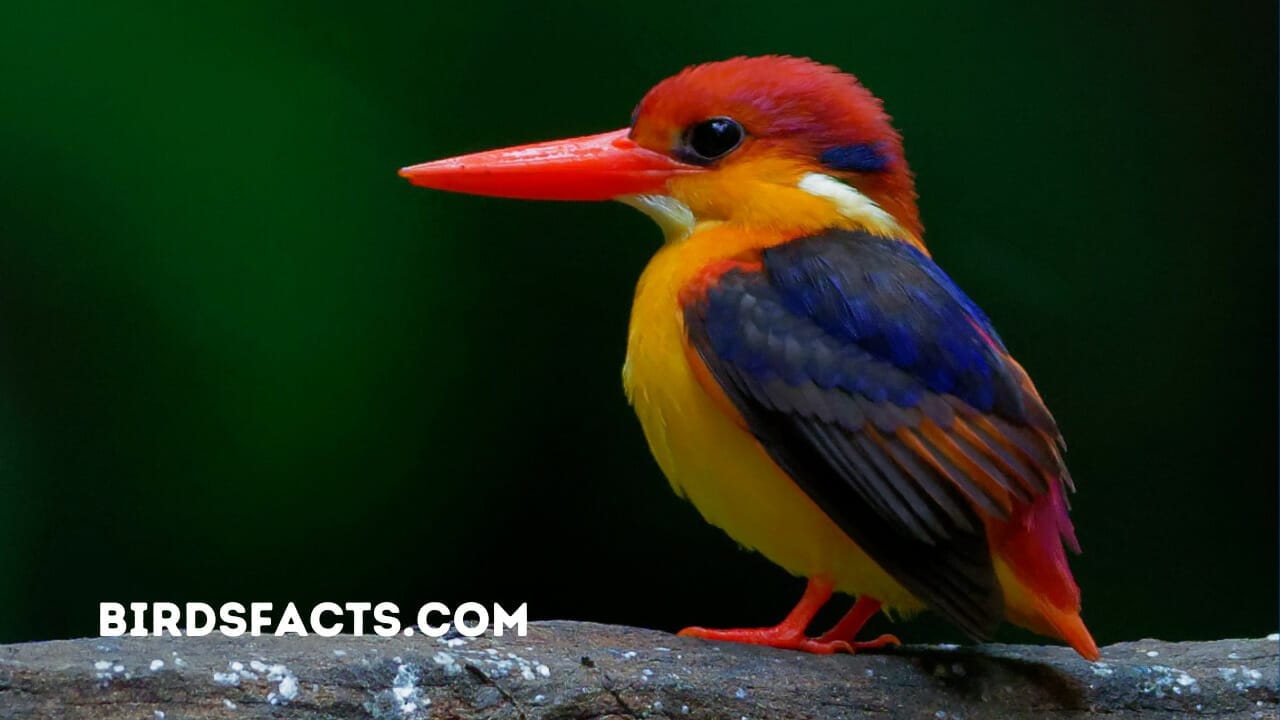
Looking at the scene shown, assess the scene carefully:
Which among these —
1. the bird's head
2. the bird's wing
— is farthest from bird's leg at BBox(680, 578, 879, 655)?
the bird's head

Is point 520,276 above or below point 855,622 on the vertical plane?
above

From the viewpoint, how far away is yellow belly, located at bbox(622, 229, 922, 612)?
5.93ft

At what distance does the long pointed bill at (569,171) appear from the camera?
1.89m

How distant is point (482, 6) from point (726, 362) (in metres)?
0.76

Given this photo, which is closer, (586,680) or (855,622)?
(586,680)

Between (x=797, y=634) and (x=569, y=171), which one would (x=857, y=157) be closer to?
(x=569, y=171)

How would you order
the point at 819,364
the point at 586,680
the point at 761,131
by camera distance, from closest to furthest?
the point at 586,680
the point at 819,364
the point at 761,131

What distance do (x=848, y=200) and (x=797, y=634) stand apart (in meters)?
0.51

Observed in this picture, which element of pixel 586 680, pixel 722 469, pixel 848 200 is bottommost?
pixel 586 680

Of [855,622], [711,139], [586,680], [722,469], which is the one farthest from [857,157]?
[586,680]

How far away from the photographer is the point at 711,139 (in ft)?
6.24

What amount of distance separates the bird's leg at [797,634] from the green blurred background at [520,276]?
0.44 m

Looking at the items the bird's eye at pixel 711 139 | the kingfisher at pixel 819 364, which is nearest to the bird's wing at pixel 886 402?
the kingfisher at pixel 819 364

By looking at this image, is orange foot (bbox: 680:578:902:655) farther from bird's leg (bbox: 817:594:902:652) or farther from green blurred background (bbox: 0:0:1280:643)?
green blurred background (bbox: 0:0:1280:643)
